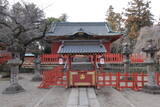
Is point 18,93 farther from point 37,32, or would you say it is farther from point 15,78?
point 37,32

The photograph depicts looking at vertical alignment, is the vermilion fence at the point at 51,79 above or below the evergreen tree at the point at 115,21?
Answer: below

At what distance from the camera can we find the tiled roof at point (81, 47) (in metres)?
8.75

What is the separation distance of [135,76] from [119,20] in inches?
968

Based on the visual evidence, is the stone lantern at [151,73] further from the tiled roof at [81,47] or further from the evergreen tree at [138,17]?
the evergreen tree at [138,17]

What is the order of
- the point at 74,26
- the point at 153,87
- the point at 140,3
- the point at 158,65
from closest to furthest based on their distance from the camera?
the point at 153,87 → the point at 158,65 → the point at 74,26 → the point at 140,3

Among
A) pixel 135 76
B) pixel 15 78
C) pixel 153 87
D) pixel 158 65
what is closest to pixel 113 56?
pixel 158 65

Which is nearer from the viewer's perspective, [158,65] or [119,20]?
[158,65]

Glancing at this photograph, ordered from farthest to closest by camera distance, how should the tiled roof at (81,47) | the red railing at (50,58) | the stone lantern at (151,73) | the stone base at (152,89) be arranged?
the red railing at (50,58) → the tiled roof at (81,47) → the stone lantern at (151,73) → the stone base at (152,89)

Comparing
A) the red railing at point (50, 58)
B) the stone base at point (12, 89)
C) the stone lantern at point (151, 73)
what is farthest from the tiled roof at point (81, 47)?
the red railing at point (50, 58)

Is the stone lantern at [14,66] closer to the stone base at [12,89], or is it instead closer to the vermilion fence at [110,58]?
the stone base at [12,89]

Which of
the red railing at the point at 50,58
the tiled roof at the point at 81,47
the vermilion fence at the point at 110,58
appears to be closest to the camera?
the tiled roof at the point at 81,47

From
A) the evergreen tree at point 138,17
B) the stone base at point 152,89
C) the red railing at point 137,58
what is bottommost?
the stone base at point 152,89

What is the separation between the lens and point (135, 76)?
8695 millimetres

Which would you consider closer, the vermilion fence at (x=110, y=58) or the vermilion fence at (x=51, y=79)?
the vermilion fence at (x=51, y=79)
